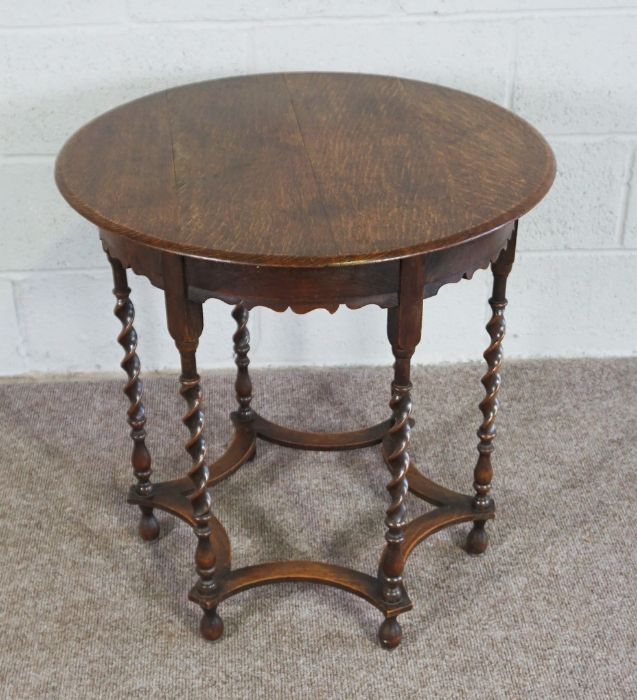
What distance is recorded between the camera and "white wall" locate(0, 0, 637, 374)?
6.69 ft

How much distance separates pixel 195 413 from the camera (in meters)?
1.51

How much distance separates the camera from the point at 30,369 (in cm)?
241

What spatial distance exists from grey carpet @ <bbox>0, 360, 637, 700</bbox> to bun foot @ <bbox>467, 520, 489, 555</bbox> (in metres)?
0.03

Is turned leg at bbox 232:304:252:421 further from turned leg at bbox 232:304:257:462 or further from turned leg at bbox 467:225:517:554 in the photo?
turned leg at bbox 467:225:517:554

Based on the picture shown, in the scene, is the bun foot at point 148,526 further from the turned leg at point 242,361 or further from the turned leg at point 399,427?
the turned leg at point 399,427

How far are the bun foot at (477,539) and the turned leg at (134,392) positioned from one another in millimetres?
598

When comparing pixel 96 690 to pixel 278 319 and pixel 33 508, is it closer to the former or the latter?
pixel 33 508

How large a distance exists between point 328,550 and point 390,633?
0.26 meters

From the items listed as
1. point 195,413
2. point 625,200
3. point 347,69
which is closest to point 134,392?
point 195,413

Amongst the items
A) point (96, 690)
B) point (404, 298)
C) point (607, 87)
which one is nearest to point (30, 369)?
point (96, 690)

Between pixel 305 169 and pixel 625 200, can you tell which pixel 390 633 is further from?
pixel 625 200

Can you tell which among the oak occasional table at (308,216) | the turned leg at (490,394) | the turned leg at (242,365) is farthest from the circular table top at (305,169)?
the turned leg at (242,365)

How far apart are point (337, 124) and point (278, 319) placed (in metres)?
0.76

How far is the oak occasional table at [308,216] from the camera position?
4.36 ft
